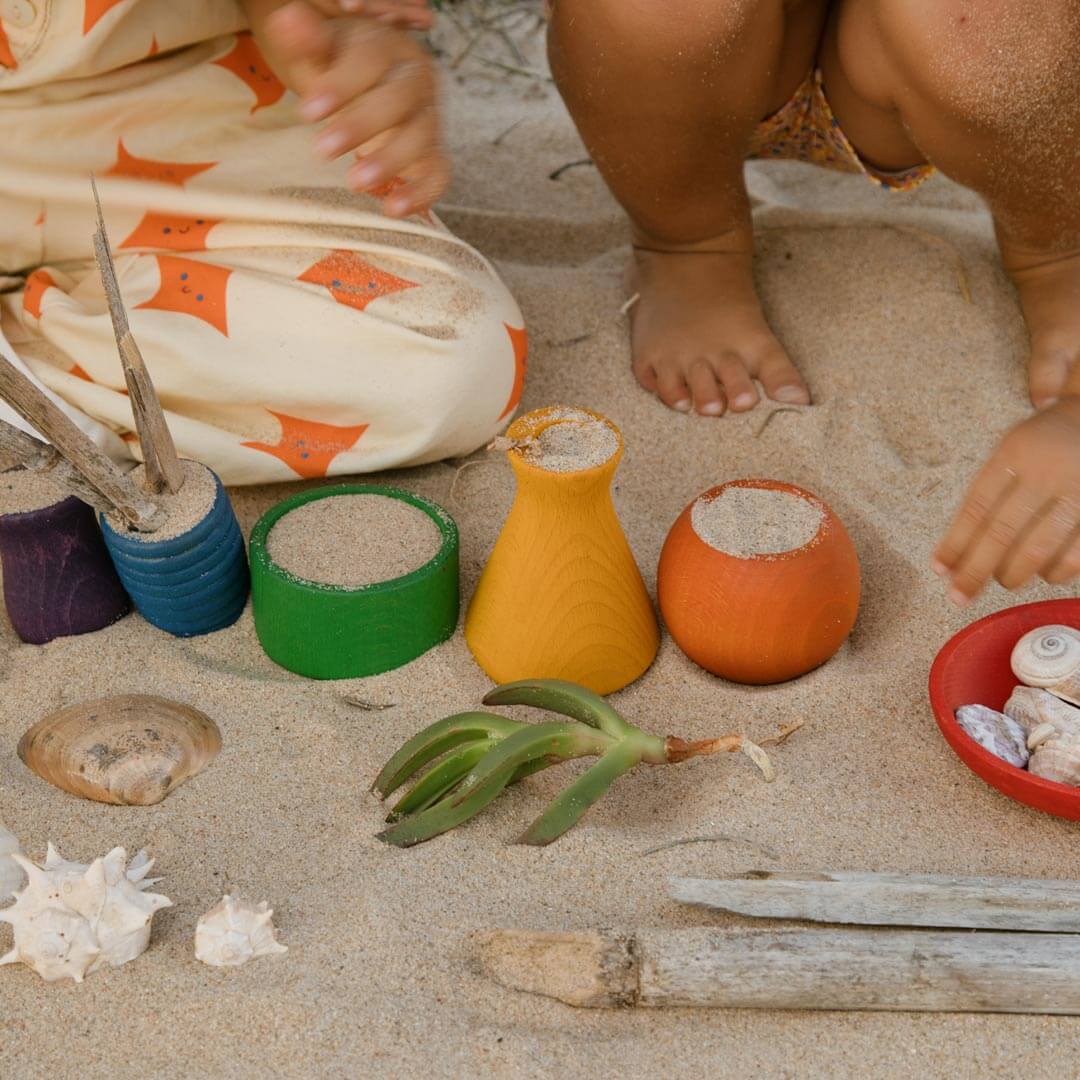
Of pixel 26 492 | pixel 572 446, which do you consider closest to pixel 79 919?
pixel 26 492

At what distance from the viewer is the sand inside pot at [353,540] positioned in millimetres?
1462

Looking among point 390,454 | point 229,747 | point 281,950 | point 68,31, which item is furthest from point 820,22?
point 281,950

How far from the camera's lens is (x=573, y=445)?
142 cm

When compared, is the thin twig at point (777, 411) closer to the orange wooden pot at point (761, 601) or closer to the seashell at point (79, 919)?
the orange wooden pot at point (761, 601)

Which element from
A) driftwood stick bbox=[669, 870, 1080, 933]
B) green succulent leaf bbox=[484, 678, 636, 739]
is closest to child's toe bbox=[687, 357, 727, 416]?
green succulent leaf bbox=[484, 678, 636, 739]

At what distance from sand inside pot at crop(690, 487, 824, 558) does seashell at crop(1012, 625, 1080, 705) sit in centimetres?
25

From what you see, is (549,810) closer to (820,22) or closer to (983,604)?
(983,604)

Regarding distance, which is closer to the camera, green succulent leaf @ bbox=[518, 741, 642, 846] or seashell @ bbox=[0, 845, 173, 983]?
seashell @ bbox=[0, 845, 173, 983]

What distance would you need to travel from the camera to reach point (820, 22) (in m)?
1.89

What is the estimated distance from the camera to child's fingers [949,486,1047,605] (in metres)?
1.24

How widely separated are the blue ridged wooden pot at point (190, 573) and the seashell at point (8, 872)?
1.12 ft

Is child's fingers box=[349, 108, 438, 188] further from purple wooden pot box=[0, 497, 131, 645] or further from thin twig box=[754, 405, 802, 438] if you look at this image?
thin twig box=[754, 405, 802, 438]

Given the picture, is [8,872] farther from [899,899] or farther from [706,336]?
[706,336]

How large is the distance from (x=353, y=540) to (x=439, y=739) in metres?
0.30
